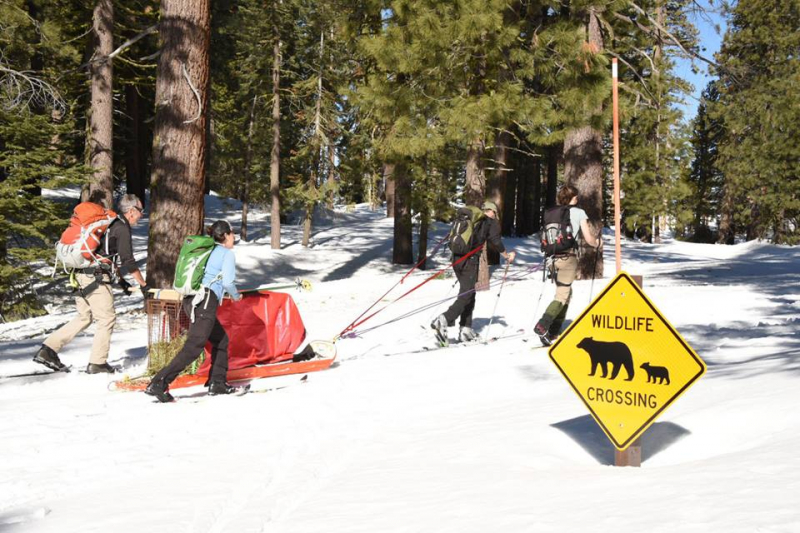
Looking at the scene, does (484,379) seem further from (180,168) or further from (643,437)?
(180,168)

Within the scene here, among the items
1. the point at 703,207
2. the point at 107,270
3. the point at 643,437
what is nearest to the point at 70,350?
the point at 107,270

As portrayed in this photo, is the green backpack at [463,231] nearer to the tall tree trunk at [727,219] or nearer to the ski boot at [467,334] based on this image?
the ski boot at [467,334]

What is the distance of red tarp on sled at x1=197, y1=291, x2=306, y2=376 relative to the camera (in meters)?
8.19

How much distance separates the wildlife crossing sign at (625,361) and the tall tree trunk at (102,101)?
15.5 meters

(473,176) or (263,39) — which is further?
(263,39)

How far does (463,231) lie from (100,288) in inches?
187

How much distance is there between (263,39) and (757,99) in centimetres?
1867

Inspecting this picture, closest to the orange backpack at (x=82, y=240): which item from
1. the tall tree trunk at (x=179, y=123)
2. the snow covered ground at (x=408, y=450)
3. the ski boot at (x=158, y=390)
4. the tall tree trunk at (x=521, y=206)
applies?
the snow covered ground at (x=408, y=450)

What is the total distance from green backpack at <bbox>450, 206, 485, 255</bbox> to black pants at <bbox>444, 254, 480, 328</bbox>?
184 mm

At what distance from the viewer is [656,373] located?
408cm

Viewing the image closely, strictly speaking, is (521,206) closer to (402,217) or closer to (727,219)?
(402,217)

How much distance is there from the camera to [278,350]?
343 inches

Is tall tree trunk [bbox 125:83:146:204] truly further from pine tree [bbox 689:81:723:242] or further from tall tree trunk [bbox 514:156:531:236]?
pine tree [bbox 689:81:723:242]

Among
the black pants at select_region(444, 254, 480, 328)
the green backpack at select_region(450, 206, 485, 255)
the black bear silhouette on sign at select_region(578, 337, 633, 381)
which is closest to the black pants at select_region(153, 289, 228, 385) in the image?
the black pants at select_region(444, 254, 480, 328)
